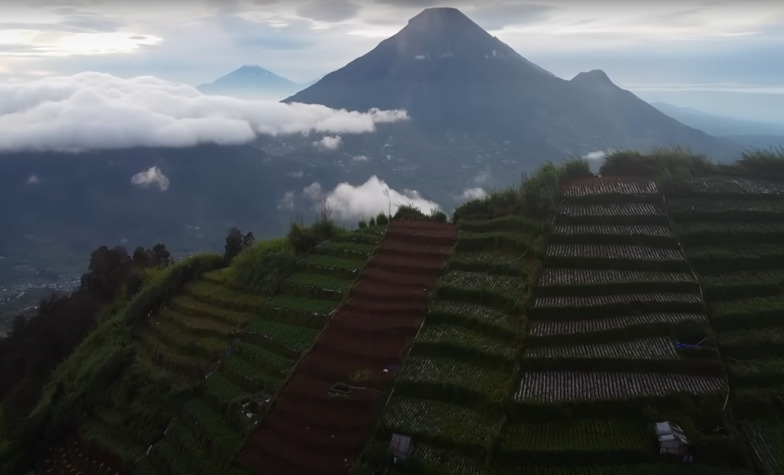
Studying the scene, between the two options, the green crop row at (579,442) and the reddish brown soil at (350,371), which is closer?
the green crop row at (579,442)

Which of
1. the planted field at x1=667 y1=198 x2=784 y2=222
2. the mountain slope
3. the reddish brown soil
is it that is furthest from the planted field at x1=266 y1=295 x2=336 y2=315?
the mountain slope

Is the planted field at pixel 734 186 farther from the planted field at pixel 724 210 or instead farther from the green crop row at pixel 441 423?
the green crop row at pixel 441 423

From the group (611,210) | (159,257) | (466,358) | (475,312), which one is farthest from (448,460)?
(159,257)

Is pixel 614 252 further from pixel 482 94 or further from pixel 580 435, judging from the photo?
pixel 482 94

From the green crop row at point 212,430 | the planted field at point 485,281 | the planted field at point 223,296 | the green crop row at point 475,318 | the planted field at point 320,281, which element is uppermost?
the planted field at point 485,281

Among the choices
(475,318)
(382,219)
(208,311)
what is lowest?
(208,311)

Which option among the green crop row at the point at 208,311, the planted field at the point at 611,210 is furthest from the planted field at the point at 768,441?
the green crop row at the point at 208,311
